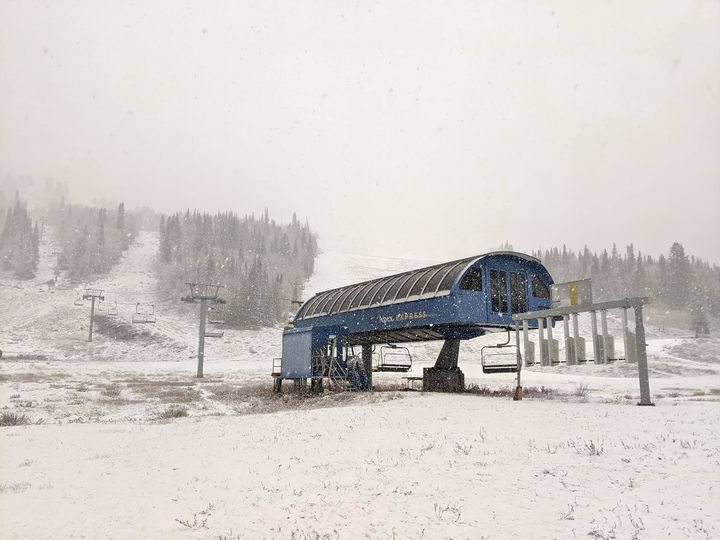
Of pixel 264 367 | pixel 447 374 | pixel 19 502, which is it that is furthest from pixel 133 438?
pixel 264 367

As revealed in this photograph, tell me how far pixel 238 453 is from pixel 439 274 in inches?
535

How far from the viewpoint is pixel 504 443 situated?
10.1m

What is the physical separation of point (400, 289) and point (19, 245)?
5938 inches

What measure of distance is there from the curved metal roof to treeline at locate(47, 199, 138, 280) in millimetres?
113565

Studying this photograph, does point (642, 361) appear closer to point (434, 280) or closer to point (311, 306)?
point (434, 280)

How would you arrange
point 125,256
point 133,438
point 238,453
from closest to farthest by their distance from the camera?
point 238,453, point 133,438, point 125,256

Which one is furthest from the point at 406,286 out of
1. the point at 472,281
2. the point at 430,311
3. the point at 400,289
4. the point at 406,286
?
the point at 472,281

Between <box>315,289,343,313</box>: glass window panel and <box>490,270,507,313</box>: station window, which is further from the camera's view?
<box>315,289,343,313</box>: glass window panel

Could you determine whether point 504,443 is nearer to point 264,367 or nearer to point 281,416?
point 281,416

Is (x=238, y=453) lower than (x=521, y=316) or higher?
lower

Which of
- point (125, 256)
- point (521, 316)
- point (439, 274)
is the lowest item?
point (521, 316)

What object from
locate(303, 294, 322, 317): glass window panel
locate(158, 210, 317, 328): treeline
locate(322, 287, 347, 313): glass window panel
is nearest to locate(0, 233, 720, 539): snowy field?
locate(322, 287, 347, 313): glass window panel

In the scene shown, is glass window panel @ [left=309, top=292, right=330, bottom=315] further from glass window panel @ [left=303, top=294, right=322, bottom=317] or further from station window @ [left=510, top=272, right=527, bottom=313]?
station window @ [left=510, top=272, right=527, bottom=313]

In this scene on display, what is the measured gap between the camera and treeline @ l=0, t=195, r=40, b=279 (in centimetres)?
12231
